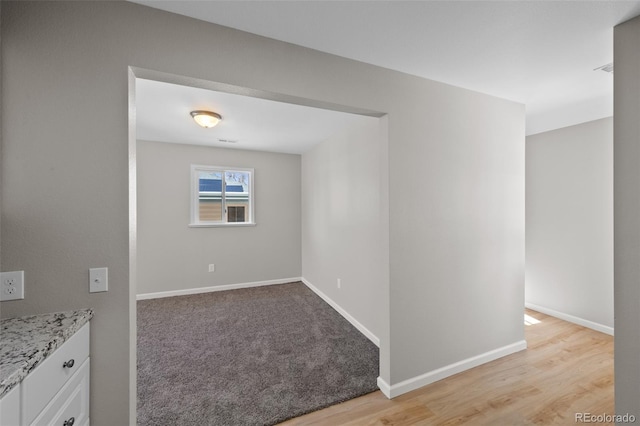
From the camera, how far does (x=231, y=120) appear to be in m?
3.10

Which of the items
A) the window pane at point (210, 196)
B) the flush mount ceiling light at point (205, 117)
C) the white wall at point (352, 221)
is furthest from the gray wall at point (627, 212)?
the window pane at point (210, 196)

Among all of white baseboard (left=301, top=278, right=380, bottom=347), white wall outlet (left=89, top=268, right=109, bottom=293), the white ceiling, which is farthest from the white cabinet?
white baseboard (left=301, top=278, right=380, bottom=347)

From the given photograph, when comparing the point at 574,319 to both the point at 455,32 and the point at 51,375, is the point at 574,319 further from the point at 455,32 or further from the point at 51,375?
the point at 51,375

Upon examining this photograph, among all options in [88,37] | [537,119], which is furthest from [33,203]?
[537,119]

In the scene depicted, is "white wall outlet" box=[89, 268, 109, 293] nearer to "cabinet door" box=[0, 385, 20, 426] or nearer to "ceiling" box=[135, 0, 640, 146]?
"cabinet door" box=[0, 385, 20, 426]

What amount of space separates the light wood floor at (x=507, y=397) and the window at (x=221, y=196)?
3498mm

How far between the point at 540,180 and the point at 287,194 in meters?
3.97

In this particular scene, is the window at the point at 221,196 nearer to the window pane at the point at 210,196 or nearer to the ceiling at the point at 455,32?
the window pane at the point at 210,196

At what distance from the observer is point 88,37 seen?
1228 millimetres

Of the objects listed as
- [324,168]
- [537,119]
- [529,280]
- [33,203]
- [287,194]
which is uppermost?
[537,119]

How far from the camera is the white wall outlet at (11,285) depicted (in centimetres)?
110

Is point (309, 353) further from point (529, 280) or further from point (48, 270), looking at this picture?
point (529, 280)

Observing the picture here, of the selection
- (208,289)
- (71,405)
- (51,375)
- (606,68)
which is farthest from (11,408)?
(208,289)

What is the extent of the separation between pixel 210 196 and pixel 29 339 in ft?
12.4
